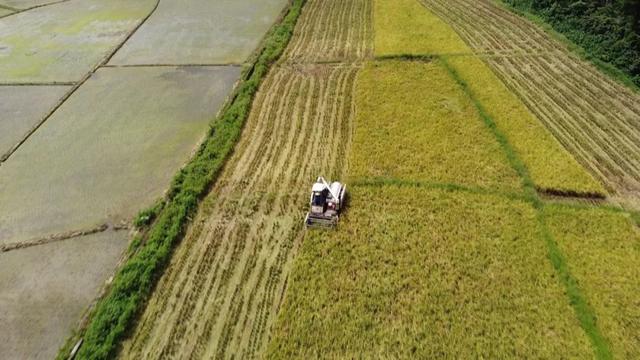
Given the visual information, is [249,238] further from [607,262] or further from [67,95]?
[67,95]

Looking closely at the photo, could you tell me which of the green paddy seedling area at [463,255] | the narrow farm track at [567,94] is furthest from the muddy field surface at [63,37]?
the narrow farm track at [567,94]

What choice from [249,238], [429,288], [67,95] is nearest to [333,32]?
[67,95]

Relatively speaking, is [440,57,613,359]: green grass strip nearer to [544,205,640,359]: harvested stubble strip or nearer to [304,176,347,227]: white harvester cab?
[544,205,640,359]: harvested stubble strip

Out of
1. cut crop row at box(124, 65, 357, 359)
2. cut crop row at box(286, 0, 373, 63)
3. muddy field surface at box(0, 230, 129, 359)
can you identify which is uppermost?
cut crop row at box(286, 0, 373, 63)

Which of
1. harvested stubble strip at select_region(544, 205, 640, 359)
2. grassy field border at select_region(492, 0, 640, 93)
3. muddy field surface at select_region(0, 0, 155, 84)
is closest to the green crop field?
harvested stubble strip at select_region(544, 205, 640, 359)

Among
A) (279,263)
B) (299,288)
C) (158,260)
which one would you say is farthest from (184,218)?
(299,288)

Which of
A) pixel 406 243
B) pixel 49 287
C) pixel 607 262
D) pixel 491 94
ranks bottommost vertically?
pixel 49 287

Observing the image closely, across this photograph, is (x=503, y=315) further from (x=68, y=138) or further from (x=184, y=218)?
(x=68, y=138)
